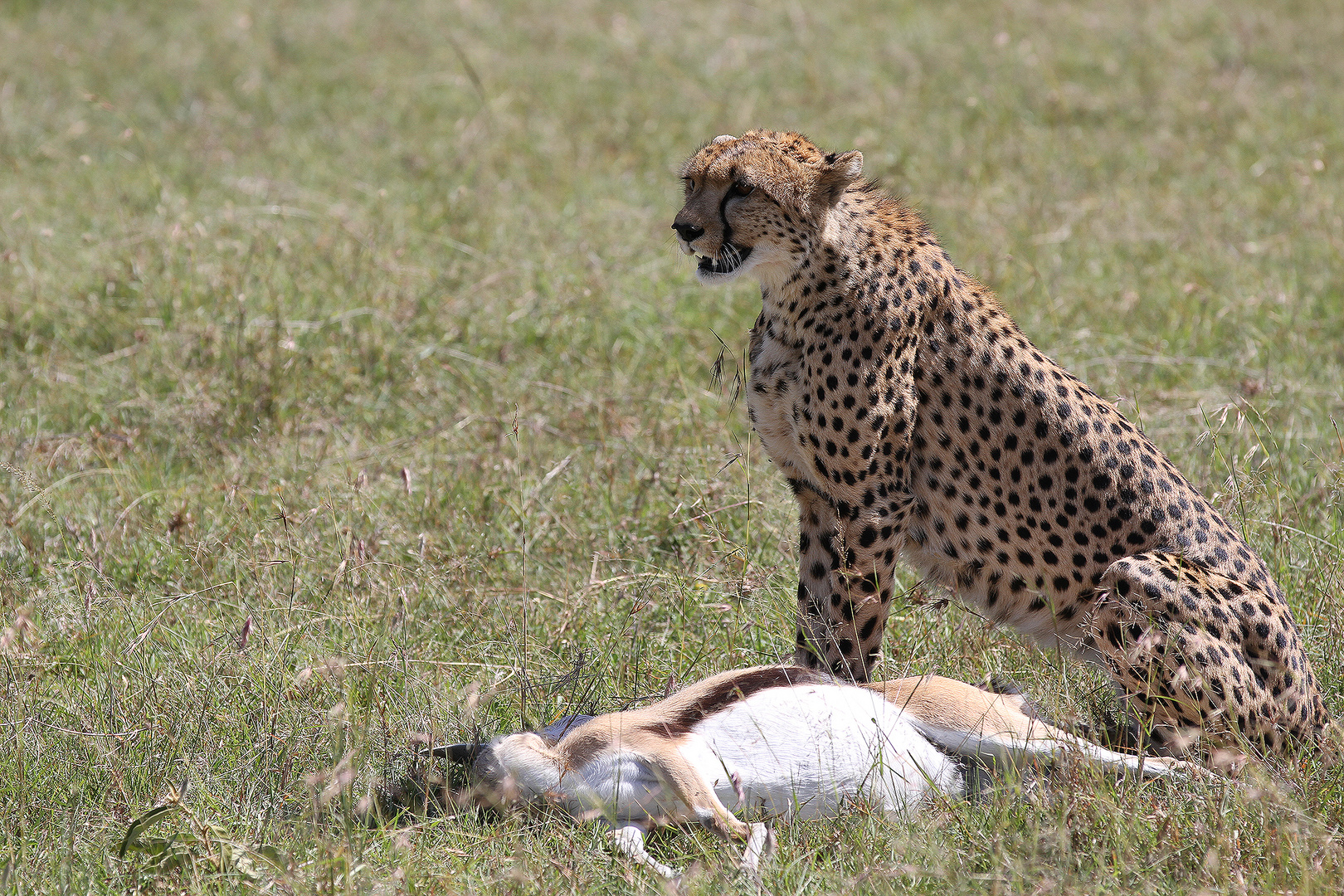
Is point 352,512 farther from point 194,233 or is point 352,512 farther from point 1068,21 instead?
point 1068,21

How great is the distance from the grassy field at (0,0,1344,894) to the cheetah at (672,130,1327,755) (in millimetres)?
204

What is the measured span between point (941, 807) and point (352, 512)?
2.19m

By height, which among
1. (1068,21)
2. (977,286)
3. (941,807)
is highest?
(1068,21)

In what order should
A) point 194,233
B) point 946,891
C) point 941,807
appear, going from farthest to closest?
point 194,233 → point 941,807 → point 946,891

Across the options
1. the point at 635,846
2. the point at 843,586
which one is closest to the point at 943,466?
the point at 843,586

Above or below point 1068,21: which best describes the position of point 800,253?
below

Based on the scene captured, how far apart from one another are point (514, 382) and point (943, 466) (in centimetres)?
226

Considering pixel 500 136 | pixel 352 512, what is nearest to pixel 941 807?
pixel 352 512

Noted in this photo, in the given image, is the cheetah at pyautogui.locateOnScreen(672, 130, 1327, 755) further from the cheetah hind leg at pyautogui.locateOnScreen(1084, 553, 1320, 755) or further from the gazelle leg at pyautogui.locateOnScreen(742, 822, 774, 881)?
the gazelle leg at pyautogui.locateOnScreen(742, 822, 774, 881)

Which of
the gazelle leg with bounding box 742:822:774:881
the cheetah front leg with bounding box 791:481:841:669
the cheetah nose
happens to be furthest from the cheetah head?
the gazelle leg with bounding box 742:822:774:881

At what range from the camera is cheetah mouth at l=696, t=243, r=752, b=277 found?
368 centimetres

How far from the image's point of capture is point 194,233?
618 centimetres

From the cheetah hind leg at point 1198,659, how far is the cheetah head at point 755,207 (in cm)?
121

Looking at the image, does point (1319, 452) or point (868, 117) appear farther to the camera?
point (868, 117)
